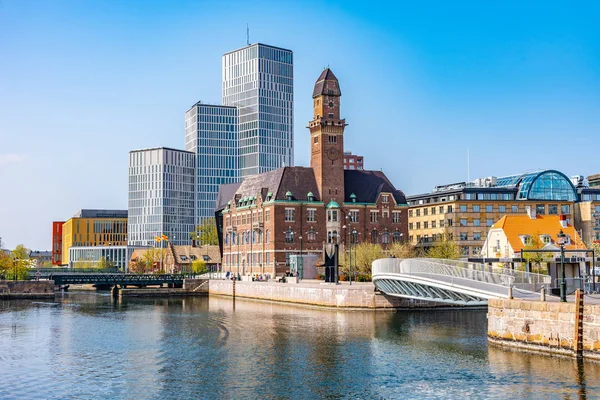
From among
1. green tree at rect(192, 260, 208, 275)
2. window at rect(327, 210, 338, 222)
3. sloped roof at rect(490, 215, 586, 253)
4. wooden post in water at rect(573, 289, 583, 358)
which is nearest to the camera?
wooden post in water at rect(573, 289, 583, 358)

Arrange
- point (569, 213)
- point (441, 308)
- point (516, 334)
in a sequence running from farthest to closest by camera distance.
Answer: point (569, 213) < point (441, 308) < point (516, 334)

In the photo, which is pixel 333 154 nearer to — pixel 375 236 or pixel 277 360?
pixel 375 236

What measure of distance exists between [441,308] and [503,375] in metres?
41.3

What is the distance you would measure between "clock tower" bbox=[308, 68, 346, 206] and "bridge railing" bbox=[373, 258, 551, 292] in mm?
65540

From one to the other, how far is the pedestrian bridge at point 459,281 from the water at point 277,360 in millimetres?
3164

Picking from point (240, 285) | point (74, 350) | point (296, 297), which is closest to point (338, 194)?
point (240, 285)

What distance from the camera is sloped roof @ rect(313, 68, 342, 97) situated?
134375 millimetres

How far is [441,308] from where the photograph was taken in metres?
85.2

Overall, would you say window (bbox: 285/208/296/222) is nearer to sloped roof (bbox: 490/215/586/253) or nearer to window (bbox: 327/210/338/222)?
window (bbox: 327/210/338/222)

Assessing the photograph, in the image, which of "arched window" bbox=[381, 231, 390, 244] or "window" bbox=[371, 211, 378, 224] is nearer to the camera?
"window" bbox=[371, 211, 378, 224]

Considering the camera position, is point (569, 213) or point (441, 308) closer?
point (441, 308)

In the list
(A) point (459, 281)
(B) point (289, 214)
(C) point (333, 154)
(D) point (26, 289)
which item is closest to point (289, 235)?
(B) point (289, 214)

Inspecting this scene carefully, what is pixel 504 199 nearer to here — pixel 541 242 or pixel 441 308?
pixel 541 242

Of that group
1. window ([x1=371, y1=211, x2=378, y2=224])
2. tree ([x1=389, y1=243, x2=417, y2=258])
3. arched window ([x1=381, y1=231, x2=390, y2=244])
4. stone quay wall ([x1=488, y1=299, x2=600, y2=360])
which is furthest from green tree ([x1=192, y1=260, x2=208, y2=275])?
stone quay wall ([x1=488, y1=299, x2=600, y2=360])
